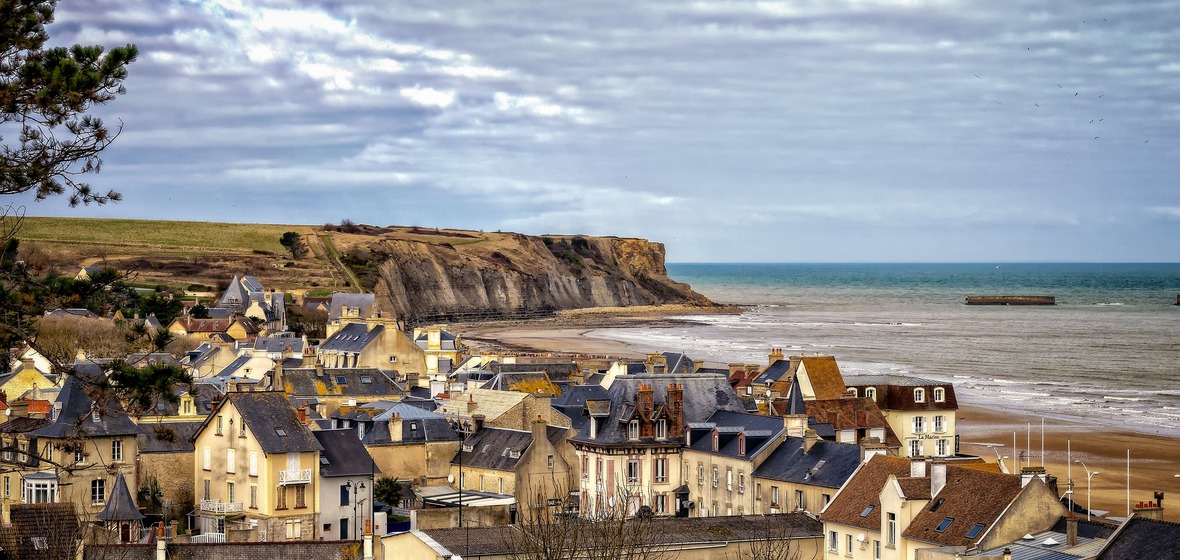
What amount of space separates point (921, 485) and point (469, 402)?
26.2 metres

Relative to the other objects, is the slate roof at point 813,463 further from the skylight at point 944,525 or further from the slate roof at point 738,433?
the skylight at point 944,525

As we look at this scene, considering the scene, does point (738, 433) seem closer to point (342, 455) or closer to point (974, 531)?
point (342, 455)

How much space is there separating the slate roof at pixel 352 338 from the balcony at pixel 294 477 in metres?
46.7

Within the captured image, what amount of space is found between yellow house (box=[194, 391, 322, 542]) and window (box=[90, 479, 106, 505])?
328 centimetres

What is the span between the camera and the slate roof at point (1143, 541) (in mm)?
30953

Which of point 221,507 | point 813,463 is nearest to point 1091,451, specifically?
point 813,463

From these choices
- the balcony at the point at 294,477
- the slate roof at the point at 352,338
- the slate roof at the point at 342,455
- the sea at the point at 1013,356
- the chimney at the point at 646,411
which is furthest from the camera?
the sea at the point at 1013,356

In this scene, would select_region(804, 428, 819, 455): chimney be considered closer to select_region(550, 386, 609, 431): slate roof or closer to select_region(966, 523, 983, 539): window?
select_region(966, 523, 983, 539): window

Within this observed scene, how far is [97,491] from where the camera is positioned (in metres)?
47.2

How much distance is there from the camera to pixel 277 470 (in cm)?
4750

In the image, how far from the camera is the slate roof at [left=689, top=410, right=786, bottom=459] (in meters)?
48.9

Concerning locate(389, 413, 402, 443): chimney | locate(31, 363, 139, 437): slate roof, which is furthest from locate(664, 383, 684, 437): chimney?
locate(31, 363, 139, 437): slate roof

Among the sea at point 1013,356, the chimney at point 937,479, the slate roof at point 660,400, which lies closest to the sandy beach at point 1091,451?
the sea at point 1013,356

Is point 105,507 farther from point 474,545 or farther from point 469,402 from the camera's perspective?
point 469,402
